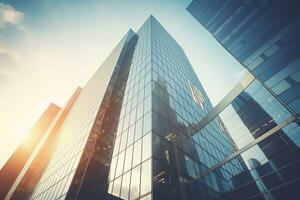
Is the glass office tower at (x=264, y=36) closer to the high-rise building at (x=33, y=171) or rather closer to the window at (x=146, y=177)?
the window at (x=146, y=177)

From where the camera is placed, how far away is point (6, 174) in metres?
46.5

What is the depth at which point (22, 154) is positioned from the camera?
5438 centimetres

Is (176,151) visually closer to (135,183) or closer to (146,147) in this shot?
(146,147)

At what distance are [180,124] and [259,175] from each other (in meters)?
7.87

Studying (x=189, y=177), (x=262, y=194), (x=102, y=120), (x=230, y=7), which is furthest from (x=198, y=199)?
(x=230, y=7)

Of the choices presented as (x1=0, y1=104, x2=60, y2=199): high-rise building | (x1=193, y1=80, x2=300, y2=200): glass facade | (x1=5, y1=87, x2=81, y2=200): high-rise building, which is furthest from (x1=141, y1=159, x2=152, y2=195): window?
(x1=0, y1=104, x2=60, y2=199): high-rise building

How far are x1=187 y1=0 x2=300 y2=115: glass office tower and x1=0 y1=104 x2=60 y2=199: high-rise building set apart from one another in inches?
2216

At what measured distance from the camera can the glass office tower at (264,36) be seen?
21.8 m

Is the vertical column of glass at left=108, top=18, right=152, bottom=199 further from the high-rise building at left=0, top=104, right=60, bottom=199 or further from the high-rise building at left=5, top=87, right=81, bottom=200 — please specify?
the high-rise building at left=0, top=104, right=60, bottom=199

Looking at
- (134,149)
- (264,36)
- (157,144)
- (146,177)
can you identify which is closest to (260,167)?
(157,144)

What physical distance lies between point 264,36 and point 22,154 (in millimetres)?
66165

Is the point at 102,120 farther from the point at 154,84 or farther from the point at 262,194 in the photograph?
the point at 262,194

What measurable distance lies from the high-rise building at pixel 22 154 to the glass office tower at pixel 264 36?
56.3m

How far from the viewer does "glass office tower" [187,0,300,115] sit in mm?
21781
